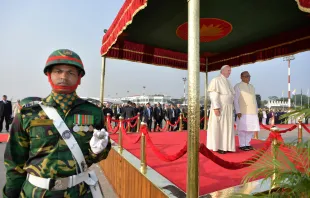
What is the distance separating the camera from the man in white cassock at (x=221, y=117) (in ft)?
13.0

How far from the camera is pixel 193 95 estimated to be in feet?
5.82

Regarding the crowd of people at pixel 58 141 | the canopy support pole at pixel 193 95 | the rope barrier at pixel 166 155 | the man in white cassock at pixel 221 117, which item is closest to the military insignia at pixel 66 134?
the crowd of people at pixel 58 141

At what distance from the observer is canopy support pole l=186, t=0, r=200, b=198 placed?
5.66ft

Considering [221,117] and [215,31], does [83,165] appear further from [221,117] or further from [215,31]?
[215,31]

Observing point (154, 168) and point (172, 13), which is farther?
point (172, 13)

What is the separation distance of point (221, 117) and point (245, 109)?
28.0 inches

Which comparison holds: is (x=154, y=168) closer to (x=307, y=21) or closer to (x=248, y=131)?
(x=248, y=131)

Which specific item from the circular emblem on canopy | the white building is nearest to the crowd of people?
the circular emblem on canopy

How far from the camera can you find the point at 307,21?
14.2 ft

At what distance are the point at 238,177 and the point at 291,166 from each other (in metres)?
1.41

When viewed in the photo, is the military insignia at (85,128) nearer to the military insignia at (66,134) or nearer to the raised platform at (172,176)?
the military insignia at (66,134)

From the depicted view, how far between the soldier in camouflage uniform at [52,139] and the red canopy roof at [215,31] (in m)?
1.48

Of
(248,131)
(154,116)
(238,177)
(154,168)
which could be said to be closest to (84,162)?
(154,168)

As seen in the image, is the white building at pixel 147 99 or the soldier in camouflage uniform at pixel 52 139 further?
the white building at pixel 147 99
